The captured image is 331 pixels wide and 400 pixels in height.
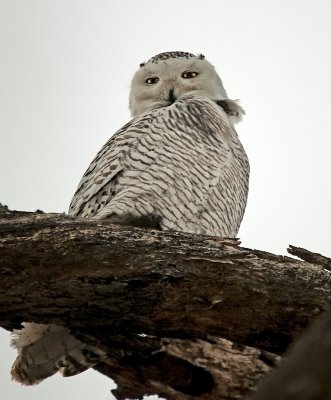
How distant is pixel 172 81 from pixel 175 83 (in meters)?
0.04

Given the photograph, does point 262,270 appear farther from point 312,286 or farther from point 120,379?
point 120,379

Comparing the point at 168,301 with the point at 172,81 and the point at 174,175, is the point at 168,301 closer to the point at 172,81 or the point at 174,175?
the point at 174,175

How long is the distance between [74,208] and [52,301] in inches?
113

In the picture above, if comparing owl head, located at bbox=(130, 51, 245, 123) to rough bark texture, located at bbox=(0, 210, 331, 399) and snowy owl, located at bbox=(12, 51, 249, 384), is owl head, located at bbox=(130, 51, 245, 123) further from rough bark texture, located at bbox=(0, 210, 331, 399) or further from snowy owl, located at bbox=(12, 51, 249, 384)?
rough bark texture, located at bbox=(0, 210, 331, 399)

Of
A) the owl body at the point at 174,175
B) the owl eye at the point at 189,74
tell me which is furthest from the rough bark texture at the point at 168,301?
the owl eye at the point at 189,74

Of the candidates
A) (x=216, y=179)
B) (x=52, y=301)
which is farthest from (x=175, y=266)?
(x=216, y=179)

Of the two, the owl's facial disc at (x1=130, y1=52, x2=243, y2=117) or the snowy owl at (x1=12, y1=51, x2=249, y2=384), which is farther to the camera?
the owl's facial disc at (x1=130, y1=52, x2=243, y2=117)

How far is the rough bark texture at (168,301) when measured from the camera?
7.02ft

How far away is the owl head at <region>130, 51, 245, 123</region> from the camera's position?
636 cm

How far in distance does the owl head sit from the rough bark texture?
4100 mm

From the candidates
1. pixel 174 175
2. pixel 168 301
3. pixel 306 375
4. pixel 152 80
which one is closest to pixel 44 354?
pixel 168 301

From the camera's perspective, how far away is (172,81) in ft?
21.0

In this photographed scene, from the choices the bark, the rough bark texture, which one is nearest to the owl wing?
the rough bark texture

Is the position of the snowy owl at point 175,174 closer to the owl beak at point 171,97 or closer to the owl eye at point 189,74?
the owl beak at point 171,97
